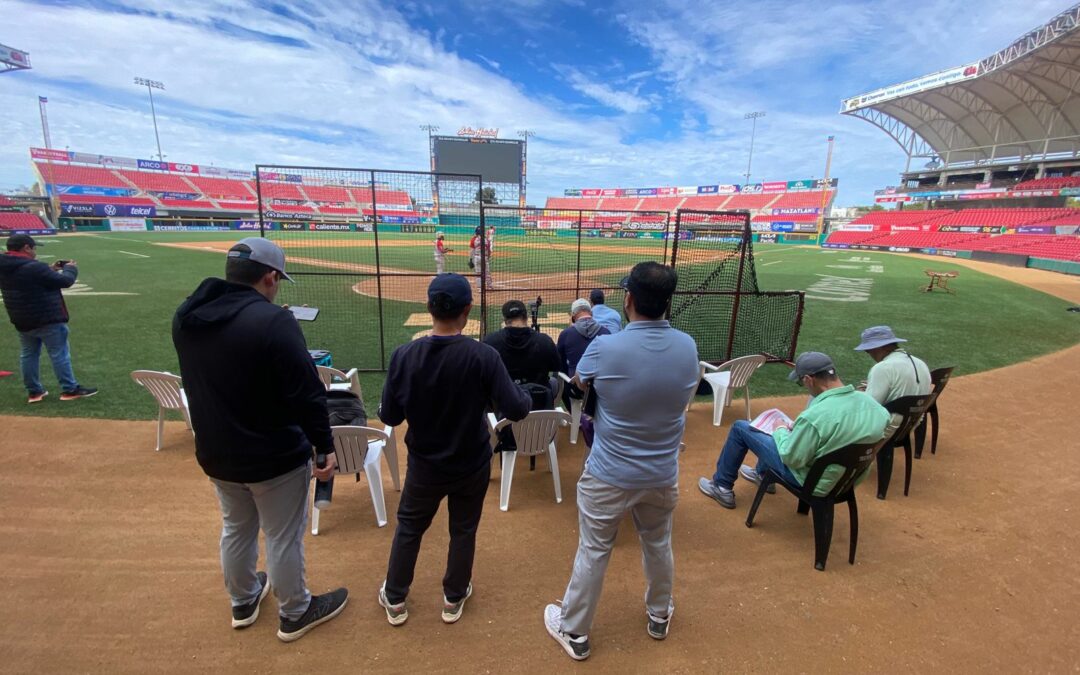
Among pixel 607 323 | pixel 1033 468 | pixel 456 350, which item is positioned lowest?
pixel 1033 468

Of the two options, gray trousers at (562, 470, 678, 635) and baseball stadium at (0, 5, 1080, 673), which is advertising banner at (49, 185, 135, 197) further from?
gray trousers at (562, 470, 678, 635)

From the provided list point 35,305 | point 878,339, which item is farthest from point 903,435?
point 35,305

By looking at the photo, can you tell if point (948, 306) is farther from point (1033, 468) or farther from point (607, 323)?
point (607, 323)

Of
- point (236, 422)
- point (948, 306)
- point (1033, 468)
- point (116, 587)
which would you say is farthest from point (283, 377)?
point (948, 306)

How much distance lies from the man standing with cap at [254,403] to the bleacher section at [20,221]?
53.0m

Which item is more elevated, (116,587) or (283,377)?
(283,377)

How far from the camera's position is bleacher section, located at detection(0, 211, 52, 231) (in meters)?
37.4

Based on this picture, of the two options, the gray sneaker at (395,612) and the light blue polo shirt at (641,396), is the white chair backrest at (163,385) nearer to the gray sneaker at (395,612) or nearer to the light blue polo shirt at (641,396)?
the gray sneaker at (395,612)

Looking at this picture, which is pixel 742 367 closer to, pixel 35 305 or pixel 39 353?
pixel 35 305

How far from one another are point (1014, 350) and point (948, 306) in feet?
20.5

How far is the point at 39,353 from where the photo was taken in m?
5.52

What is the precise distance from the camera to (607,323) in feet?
16.9

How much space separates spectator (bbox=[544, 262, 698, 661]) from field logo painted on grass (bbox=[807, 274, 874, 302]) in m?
16.1

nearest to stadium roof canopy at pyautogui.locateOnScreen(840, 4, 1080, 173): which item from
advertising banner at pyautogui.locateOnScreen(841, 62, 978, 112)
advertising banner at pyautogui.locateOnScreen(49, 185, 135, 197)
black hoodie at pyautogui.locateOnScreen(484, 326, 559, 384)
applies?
advertising banner at pyautogui.locateOnScreen(841, 62, 978, 112)
